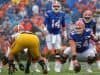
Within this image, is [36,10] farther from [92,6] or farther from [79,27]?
[79,27]

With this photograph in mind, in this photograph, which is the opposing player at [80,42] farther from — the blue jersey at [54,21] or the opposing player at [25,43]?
the blue jersey at [54,21]

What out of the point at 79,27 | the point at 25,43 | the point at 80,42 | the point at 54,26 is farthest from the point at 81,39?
the point at 25,43

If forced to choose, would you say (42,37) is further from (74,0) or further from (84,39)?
(84,39)

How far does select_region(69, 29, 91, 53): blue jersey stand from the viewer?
10680mm

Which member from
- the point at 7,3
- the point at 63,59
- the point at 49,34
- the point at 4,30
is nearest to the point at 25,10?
the point at 7,3

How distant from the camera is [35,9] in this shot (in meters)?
16.7

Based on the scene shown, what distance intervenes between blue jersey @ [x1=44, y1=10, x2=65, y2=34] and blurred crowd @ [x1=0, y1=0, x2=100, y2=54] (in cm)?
287

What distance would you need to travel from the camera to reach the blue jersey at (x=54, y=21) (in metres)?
12.5

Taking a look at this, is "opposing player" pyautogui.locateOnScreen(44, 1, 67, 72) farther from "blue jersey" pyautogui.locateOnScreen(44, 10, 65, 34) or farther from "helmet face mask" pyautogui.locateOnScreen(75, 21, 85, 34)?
"helmet face mask" pyautogui.locateOnScreen(75, 21, 85, 34)

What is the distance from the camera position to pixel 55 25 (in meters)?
12.5

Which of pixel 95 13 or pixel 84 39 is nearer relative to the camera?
pixel 84 39

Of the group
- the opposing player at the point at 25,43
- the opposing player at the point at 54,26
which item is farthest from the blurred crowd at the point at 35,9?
the opposing player at the point at 25,43

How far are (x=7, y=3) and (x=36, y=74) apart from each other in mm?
7068

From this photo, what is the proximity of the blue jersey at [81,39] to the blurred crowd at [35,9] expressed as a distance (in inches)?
178
